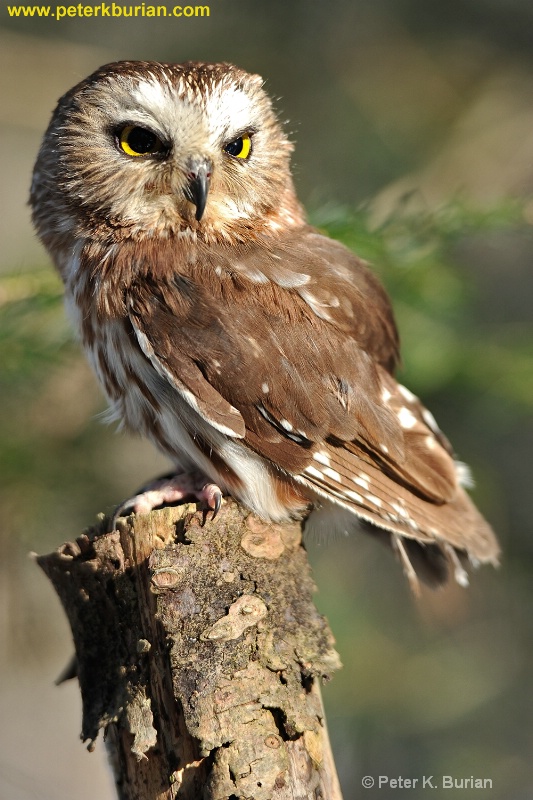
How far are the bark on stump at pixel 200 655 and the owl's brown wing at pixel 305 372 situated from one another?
16.5 inches

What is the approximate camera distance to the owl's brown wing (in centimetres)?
264

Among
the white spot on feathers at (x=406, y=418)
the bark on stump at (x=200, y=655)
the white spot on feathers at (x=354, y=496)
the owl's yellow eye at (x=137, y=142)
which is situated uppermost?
the owl's yellow eye at (x=137, y=142)

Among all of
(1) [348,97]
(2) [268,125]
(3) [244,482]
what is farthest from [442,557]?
(1) [348,97]

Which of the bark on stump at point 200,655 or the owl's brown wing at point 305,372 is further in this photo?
the owl's brown wing at point 305,372

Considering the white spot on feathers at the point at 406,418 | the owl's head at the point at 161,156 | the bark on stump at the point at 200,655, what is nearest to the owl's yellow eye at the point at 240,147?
the owl's head at the point at 161,156

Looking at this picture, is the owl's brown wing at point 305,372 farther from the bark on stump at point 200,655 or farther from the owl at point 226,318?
the bark on stump at point 200,655

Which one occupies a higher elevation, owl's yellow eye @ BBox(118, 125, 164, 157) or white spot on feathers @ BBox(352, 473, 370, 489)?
owl's yellow eye @ BBox(118, 125, 164, 157)

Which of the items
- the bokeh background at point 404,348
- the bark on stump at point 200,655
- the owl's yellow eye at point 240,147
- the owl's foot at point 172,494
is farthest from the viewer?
the bokeh background at point 404,348

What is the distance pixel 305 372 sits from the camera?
9.05 feet

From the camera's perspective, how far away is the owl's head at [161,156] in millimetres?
2803

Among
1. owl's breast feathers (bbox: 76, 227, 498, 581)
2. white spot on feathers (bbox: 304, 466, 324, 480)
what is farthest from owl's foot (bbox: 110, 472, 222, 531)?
white spot on feathers (bbox: 304, 466, 324, 480)

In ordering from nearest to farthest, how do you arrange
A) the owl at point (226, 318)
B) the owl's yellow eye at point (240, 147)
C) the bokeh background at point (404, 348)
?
the owl at point (226, 318), the owl's yellow eye at point (240, 147), the bokeh background at point (404, 348)

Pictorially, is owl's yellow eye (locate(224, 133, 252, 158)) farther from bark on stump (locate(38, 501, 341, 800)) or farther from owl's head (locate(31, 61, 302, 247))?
bark on stump (locate(38, 501, 341, 800))

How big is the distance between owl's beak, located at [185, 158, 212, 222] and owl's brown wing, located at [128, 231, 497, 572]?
0.17 m
